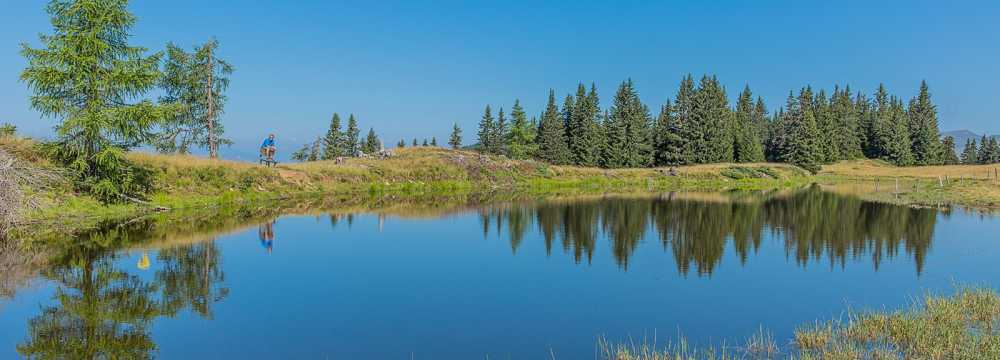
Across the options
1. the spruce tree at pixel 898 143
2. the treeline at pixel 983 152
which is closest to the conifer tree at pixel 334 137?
the spruce tree at pixel 898 143

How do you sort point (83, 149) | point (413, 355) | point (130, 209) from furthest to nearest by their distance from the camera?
1. point (130, 209)
2. point (83, 149)
3. point (413, 355)

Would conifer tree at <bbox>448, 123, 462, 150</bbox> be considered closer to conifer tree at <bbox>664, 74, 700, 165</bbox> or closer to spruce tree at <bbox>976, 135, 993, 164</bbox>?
conifer tree at <bbox>664, 74, 700, 165</bbox>

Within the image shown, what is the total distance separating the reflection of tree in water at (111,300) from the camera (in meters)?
11.1

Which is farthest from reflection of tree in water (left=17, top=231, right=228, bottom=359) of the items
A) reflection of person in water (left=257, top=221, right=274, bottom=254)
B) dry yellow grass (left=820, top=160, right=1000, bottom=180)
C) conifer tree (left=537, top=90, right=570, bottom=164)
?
dry yellow grass (left=820, top=160, right=1000, bottom=180)

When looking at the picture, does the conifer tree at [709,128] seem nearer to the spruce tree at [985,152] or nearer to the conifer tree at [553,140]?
the conifer tree at [553,140]

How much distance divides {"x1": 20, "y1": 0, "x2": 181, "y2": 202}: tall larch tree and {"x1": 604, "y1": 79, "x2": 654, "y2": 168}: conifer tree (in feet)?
240

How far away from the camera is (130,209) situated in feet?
99.8

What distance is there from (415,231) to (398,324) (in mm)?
16735

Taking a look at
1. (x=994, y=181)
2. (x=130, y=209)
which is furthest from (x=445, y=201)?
(x=994, y=181)

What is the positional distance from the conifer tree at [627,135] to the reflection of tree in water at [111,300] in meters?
78.2

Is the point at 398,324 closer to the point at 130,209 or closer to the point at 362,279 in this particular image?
the point at 362,279

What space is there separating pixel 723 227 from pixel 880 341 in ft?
70.3

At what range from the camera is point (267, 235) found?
26391mm

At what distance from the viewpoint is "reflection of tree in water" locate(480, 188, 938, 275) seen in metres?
23.5
